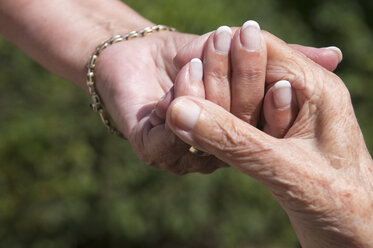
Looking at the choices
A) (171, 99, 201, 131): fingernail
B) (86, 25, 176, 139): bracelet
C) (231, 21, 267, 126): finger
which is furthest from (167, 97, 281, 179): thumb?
(86, 25, 176, 139): bracelet

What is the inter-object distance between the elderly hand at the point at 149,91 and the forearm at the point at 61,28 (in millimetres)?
187

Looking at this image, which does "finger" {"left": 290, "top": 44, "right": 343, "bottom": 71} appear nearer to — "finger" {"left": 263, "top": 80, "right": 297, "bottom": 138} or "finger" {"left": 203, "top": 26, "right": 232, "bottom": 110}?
"finger" {"left": 263, "top": 80, "right": 297, "bottom": 138}

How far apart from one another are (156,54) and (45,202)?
2.13m

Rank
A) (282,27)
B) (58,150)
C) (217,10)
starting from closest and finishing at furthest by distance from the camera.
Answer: (58,150) → (217,10) → (282,27)

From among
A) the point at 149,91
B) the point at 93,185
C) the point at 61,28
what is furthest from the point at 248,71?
the point at 93,185

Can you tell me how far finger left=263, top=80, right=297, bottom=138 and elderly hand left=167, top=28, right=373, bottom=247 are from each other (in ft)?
0.41

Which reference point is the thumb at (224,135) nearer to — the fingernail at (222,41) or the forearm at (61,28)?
the fingernail at (222,41)

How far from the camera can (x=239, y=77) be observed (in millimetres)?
2055

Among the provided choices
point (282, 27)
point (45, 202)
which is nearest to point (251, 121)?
point (45, 202)

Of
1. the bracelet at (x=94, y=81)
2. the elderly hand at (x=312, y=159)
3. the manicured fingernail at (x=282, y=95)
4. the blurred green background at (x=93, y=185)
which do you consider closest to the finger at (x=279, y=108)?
the manicured fingernail at (x=282, y=95)

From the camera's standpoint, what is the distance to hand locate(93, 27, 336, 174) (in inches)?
85.3

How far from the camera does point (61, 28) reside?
270cm

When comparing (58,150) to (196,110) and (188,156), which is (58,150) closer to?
(188,156)

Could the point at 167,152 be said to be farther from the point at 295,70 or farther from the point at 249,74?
the point at 295,70
